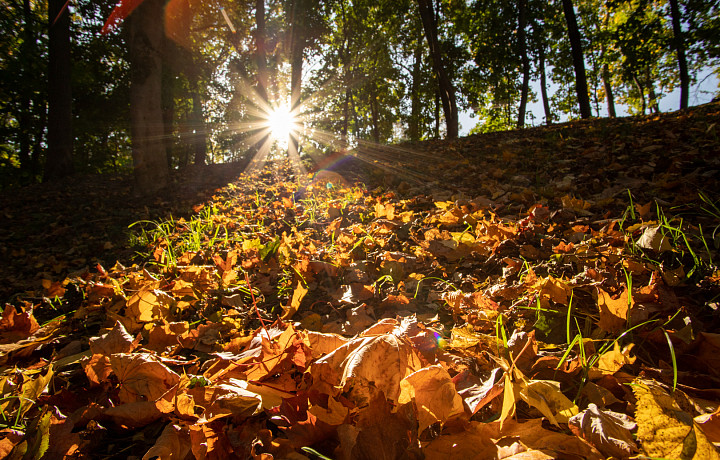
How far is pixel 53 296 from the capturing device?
189 cm

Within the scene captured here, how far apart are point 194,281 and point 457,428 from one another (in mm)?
1587

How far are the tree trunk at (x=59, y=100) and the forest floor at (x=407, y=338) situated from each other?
20.1ft

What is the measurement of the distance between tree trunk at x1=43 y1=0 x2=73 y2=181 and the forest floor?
612cm

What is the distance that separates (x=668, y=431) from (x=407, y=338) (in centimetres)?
56

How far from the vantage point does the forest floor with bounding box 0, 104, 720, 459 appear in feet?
2.26

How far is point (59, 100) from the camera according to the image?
7836 millimetres

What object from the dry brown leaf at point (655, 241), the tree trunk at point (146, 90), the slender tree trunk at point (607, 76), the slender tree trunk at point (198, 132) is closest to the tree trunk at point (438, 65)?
the tree trunk at point (146, 90)

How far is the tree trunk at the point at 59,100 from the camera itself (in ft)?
24.9

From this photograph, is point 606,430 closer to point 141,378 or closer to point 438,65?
→ point 141,378

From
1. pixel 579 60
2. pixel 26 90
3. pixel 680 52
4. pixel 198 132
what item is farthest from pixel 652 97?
pixel 26 90

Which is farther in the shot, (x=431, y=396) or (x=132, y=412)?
(x=132, y=412)

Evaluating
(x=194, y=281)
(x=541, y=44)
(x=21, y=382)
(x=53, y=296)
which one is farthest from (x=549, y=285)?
(x=541, y=44)

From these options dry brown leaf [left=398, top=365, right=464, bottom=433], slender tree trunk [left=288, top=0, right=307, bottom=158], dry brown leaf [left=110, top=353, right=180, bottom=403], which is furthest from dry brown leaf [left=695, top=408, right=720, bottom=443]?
slender tree trunk [left=288, top=0, right=307, bottom=158]

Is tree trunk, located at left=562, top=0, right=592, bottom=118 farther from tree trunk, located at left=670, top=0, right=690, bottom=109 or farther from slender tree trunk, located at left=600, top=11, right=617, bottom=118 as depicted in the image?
slender tree trunk, located at left=600, top=11, right=617, bottom=118
